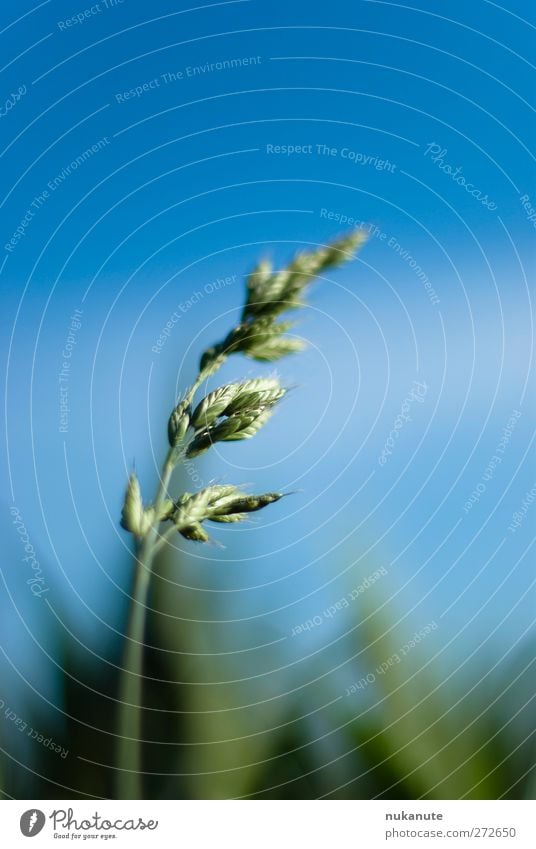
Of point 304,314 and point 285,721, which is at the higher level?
point 304,314

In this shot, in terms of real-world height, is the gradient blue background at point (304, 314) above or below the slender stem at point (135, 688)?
above

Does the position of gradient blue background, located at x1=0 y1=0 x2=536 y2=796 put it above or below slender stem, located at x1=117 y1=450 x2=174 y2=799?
above

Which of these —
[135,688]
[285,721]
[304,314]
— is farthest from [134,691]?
[304,314]

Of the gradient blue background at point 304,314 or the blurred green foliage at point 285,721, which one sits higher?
the gradient blue background at point 304,314

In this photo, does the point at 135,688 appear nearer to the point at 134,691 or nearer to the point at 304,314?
the point at 134,691

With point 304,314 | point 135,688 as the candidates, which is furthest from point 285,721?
point 304,314

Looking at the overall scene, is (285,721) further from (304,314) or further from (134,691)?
(304,314)

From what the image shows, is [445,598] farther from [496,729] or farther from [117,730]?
[117,730]

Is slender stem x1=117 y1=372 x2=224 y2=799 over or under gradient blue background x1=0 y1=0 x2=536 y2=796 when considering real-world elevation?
under
